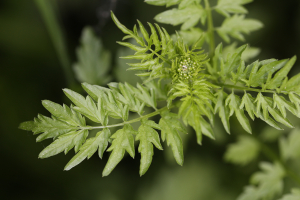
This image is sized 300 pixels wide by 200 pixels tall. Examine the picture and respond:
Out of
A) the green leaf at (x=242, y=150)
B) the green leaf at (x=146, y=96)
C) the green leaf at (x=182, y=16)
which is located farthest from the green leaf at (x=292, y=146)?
the green leaf at (x=146, y=96)

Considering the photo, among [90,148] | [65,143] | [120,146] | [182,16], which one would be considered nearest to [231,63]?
[182,16]

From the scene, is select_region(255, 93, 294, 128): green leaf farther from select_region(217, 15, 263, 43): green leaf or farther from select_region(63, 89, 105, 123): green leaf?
select_region(63, 89, 105, 123): green leaf

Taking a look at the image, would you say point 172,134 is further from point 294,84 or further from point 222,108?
point 294,84

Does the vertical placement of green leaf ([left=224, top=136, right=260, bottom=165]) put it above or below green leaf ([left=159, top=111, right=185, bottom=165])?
below

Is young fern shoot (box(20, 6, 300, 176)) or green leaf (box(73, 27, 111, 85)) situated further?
green leaf (box(73, 27, 111, 85))

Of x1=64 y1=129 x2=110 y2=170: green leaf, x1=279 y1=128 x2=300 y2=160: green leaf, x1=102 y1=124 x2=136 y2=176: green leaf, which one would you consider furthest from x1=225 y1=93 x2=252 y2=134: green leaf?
x1=279 y1=128 x2=300 y2=160: green leaf

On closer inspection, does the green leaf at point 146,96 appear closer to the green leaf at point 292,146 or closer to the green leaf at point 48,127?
the green leaf at point 48,127
